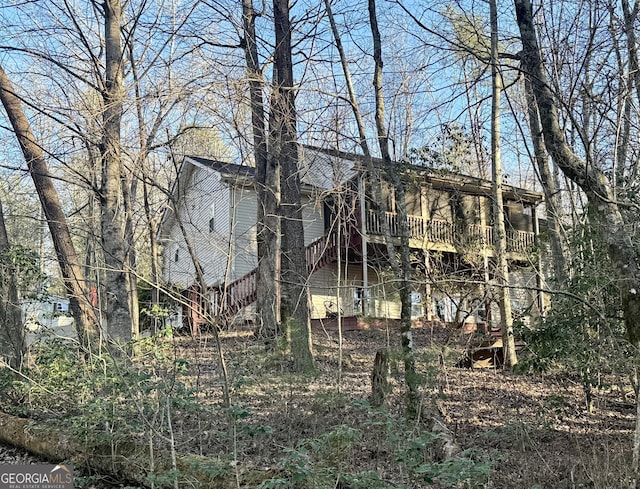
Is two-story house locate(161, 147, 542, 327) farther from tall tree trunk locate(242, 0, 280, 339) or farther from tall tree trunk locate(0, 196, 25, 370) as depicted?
tall tree trunk locate(0, 196, 25, 370)

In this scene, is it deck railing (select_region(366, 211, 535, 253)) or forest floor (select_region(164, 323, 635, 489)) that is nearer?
forest floor (select_region(164, 323, 635, 489))

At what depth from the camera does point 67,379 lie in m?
6.59

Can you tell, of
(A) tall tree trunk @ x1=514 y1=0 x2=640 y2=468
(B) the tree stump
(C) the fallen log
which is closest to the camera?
(C) the fallen log

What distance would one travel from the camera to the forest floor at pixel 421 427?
12.9ft

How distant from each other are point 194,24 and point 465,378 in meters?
8.22

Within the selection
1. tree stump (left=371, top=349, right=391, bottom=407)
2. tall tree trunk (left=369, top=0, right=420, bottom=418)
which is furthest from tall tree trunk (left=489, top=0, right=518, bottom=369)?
tree stump (left=371, top=349, right=391, bottom=407)

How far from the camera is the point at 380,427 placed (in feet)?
18.7

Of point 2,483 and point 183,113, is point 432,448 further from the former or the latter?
point 183,113

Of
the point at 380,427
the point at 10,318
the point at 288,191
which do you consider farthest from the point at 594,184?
the point at 10,318

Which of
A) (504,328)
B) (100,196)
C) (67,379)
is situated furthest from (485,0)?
(67,379)

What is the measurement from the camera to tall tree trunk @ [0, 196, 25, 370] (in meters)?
7.90
